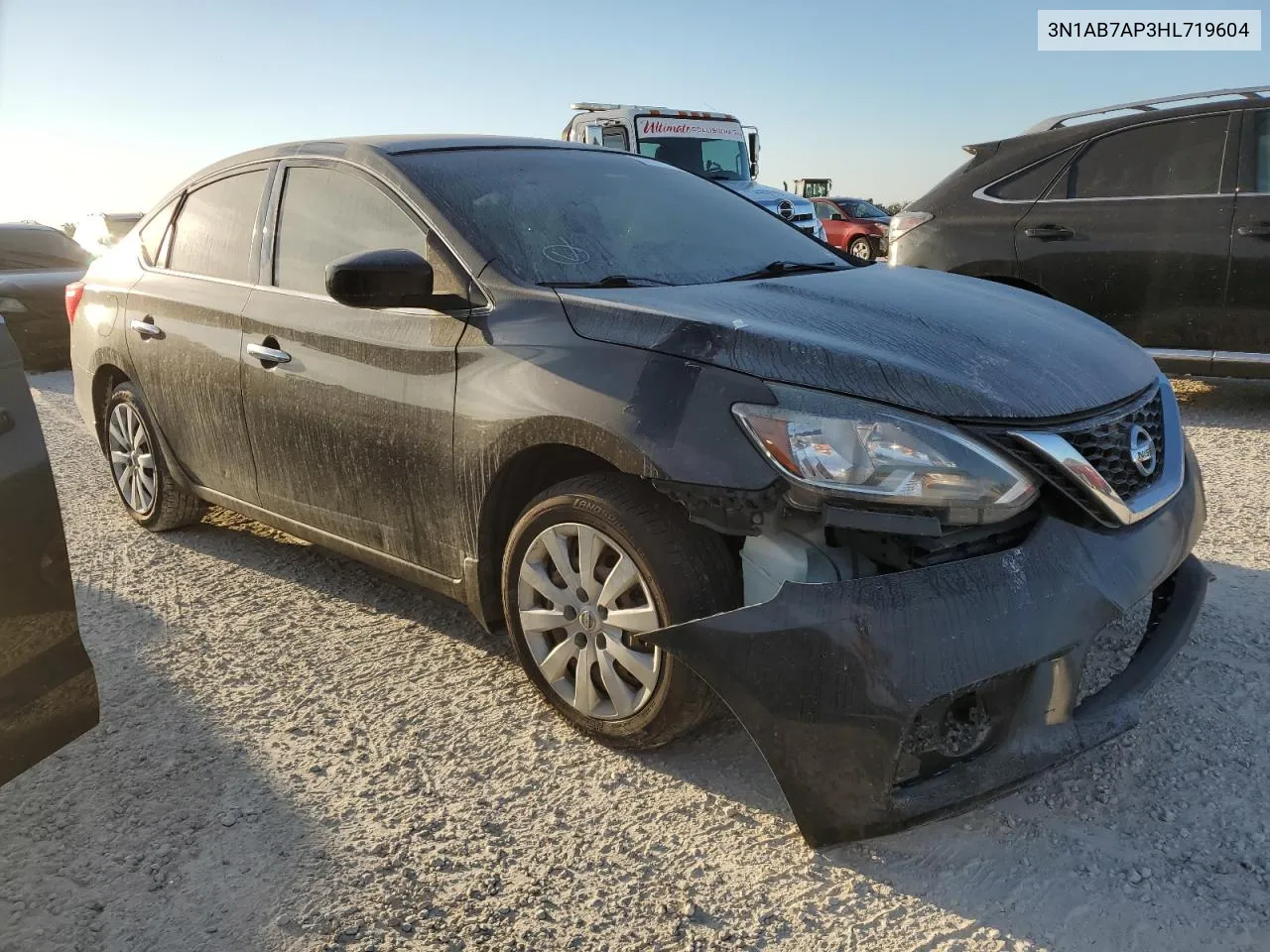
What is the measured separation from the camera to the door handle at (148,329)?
4.04 meters

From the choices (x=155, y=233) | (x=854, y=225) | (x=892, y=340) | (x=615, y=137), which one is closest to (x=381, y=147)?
(x=155, y=233)

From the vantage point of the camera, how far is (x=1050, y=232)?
6016mm

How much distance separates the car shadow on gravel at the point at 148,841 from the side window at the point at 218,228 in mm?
1632

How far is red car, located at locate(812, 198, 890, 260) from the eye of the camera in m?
21.9

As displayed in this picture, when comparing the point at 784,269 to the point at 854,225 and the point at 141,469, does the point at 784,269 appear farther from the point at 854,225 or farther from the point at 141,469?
the point at 854,225

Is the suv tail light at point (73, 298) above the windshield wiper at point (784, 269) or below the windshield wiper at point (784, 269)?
below

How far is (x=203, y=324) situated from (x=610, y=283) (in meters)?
1.80

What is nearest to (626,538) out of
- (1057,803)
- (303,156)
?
(1057,803)

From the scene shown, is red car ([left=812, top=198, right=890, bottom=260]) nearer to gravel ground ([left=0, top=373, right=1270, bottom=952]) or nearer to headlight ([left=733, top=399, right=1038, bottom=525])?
gravel ground ([left=0, top=373, right=1270, bottom=952])

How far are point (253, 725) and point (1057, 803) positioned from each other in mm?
2147

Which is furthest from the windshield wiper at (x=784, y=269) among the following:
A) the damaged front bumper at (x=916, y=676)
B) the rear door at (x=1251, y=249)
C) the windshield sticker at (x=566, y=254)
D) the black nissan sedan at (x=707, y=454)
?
the rear door at (x=1251, y=249)

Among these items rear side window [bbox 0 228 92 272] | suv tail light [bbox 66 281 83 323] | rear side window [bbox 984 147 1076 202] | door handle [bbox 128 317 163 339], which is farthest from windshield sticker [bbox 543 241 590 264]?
rear side window [bbox 0 228 92 272]

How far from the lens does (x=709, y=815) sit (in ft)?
7.86

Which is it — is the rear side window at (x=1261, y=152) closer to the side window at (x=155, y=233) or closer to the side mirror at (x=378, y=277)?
the side mirror at (x=378, y=277)
